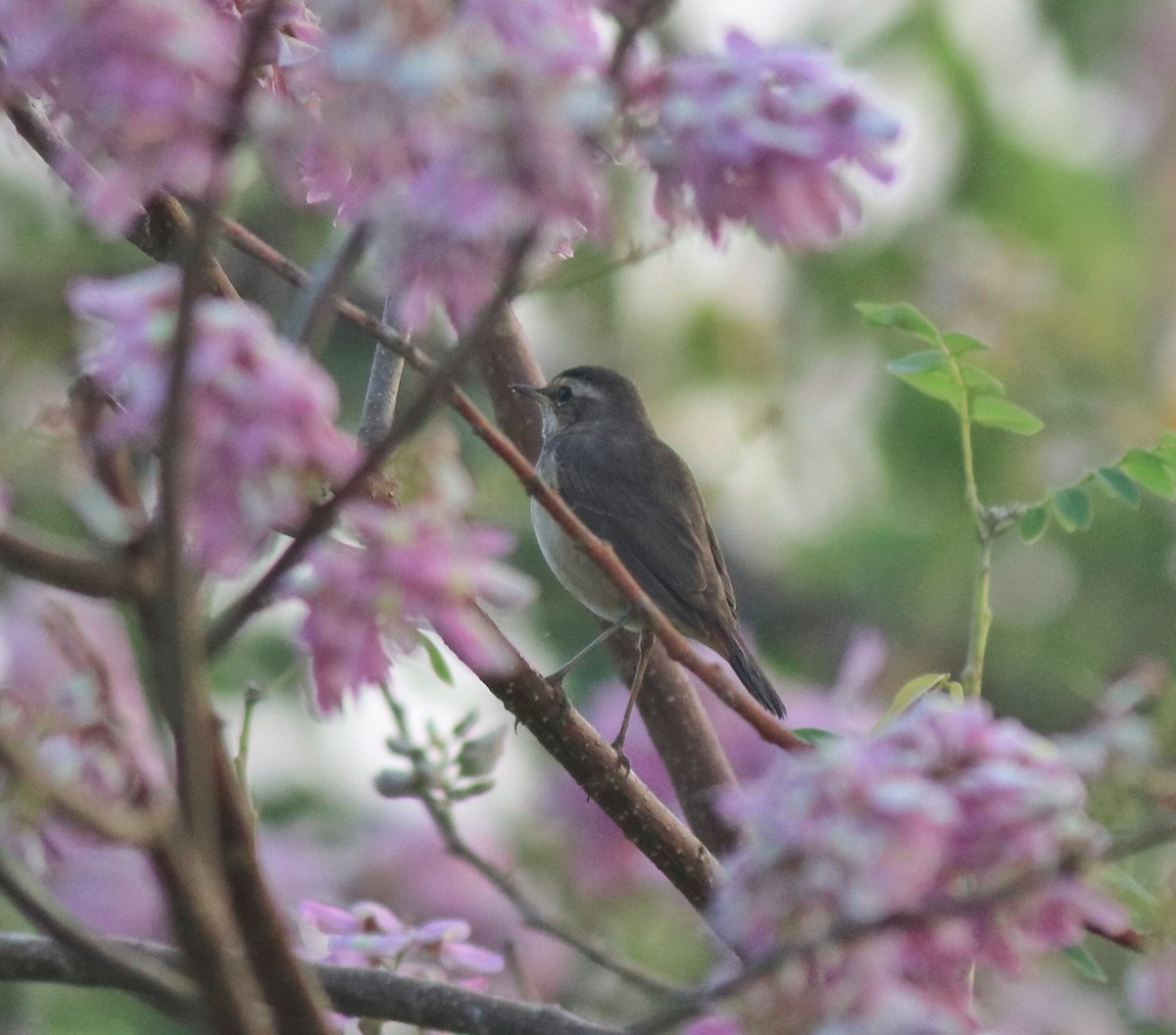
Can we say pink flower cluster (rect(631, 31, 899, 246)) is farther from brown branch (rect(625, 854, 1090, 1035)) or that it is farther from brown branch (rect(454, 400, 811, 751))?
brown branch (rect(625, 854, 1090, 1035))

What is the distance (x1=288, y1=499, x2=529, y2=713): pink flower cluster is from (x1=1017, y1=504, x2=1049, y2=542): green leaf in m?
1.14

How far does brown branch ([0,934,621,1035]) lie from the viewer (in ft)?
6.89

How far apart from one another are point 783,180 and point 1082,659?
4404 mm

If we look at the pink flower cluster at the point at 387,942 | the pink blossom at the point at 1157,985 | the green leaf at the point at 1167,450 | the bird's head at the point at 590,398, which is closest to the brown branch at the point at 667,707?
the pink flower cluster at the point at 387,942

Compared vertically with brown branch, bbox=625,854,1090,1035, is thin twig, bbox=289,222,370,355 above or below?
above

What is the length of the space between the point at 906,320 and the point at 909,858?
1224mm

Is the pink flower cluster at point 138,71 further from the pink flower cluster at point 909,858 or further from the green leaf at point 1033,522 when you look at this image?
the green leaf at point 1033,522

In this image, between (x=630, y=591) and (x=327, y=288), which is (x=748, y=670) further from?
(x=327, y=288)

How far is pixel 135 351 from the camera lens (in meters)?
1.21

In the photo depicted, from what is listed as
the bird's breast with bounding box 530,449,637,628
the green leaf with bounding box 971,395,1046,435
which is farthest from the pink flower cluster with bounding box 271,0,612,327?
the bird's breast with bounding box 530,449,637,628

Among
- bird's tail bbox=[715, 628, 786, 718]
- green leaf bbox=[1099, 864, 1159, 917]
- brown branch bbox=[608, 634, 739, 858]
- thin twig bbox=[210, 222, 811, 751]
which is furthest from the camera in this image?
bird's tail bbox=[715, 628, 786, 718]

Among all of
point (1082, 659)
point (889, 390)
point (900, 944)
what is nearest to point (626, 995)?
point (1082, 659)

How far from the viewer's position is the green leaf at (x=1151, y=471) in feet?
7.42

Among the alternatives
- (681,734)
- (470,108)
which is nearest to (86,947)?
(470,108)
